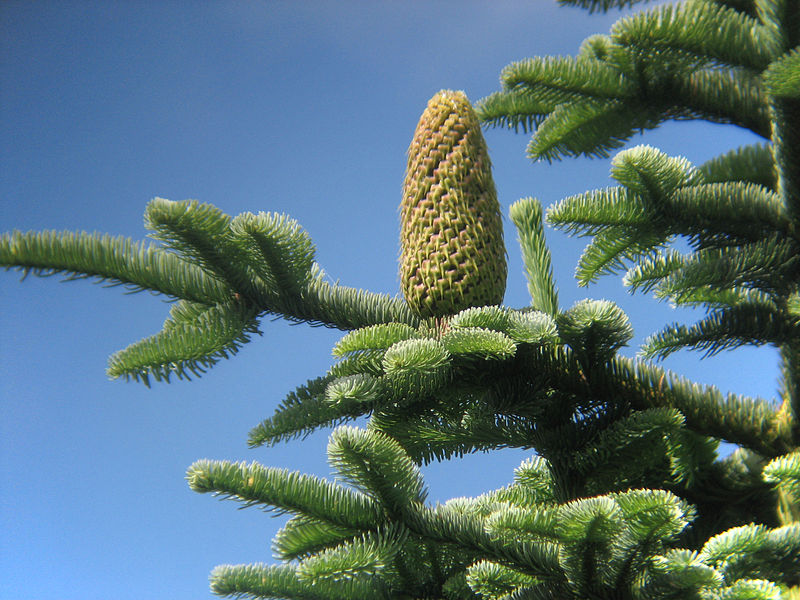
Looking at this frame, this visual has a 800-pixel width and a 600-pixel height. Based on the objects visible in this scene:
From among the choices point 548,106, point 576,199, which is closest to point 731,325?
point 576,199

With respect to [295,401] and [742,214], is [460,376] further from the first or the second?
[742,214]

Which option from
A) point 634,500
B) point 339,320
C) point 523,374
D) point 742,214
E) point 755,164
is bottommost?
point 634,500

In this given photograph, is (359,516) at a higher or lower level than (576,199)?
lower

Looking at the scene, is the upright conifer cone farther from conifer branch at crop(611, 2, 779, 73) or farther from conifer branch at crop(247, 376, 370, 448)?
conifer branch at crop(611, 2, 779, 73)

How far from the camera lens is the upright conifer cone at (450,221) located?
1401 millimetres

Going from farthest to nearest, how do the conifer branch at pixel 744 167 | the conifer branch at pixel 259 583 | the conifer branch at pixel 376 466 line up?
the conifer branch at pixel 744 167 < the conifer branch at pixel 259 583 < the conifer branch at pixel 376 466

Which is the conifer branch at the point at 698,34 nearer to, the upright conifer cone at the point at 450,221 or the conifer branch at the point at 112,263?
the upright conifer cone at the point at 450,221

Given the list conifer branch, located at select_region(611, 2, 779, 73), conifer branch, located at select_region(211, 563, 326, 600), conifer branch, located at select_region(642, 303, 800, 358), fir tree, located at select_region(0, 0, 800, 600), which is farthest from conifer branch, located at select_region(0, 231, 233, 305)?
conifer branch, located at select_region(611, 2, 779, 73)

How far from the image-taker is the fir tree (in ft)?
4.08

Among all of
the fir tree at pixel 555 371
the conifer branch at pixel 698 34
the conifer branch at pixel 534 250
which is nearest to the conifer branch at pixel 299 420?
the fir tree at pixel 555 371

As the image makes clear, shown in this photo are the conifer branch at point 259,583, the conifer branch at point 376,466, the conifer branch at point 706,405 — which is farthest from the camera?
the conifer branch at point 706,405

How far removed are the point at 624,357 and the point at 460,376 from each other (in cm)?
39

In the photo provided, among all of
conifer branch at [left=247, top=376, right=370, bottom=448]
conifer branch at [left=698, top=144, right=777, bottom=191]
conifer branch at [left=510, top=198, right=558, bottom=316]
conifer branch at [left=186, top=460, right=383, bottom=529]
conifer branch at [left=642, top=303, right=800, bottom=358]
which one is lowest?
conifer branch at [left=186, top=460, right=383, bottom=529]

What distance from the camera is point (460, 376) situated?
1425 mm
